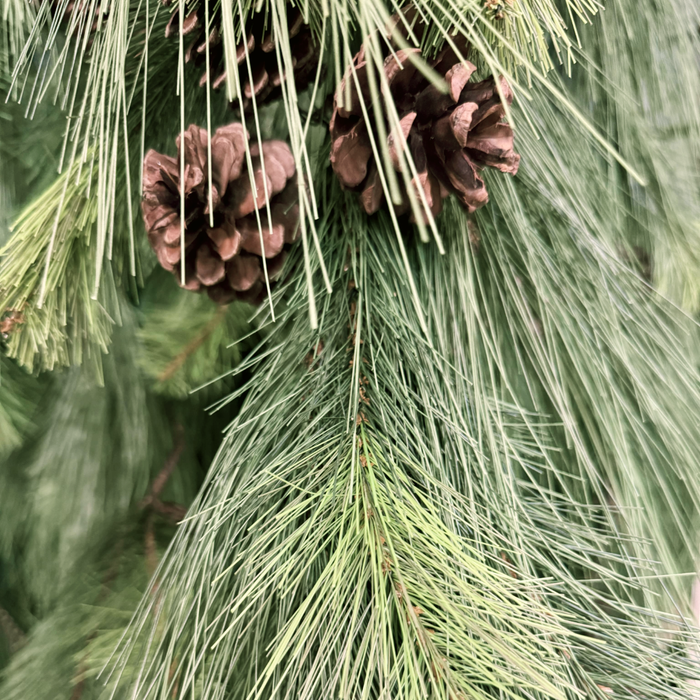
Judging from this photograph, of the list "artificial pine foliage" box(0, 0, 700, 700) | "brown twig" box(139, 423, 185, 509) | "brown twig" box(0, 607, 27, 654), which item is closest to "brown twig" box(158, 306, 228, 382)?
"artificial pine foliage" box(0, 0, 700, 700)

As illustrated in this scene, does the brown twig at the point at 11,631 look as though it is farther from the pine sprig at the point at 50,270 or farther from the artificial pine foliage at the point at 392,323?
the pine sprig at the point at 50,270

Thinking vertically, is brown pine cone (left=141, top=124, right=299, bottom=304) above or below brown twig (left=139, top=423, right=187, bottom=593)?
above

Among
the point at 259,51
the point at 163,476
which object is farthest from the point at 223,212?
the point at 163,476

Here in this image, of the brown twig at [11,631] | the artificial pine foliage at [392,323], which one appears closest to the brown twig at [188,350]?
the artificial pine foliage at [392,323]

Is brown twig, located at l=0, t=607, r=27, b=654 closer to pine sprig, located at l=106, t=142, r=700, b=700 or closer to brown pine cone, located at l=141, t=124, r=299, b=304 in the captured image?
pine sprig, located at l=106, t=142, r=700, b=700

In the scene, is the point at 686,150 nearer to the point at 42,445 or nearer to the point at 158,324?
the point at 158,324

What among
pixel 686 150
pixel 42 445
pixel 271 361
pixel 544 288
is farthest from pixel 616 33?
pixel 42 445
